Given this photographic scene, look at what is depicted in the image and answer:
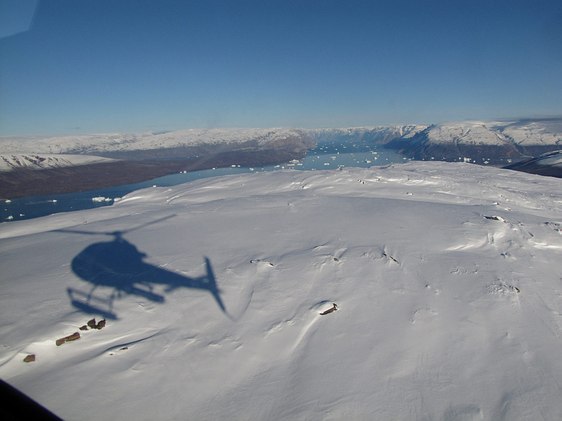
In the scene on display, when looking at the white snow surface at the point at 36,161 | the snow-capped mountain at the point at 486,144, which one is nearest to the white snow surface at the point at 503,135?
the snow-capped mountain at the point at 486,144

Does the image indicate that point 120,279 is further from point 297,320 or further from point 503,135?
point 503,135

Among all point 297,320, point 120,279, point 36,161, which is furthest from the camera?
point 36,161

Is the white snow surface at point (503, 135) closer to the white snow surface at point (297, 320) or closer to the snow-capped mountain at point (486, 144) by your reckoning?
the snow-capped mountain at point (486, 144)

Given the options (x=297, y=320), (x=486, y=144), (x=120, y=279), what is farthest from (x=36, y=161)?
(x=486, y=144)

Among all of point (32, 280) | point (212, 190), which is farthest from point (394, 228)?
point (212, 190)

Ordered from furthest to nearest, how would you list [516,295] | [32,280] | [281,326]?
[32,280] < [516,295] < [281,326]

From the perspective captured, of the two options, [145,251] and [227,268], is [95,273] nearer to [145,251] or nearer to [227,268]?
[145,251]

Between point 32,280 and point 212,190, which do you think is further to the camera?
point 212,190
